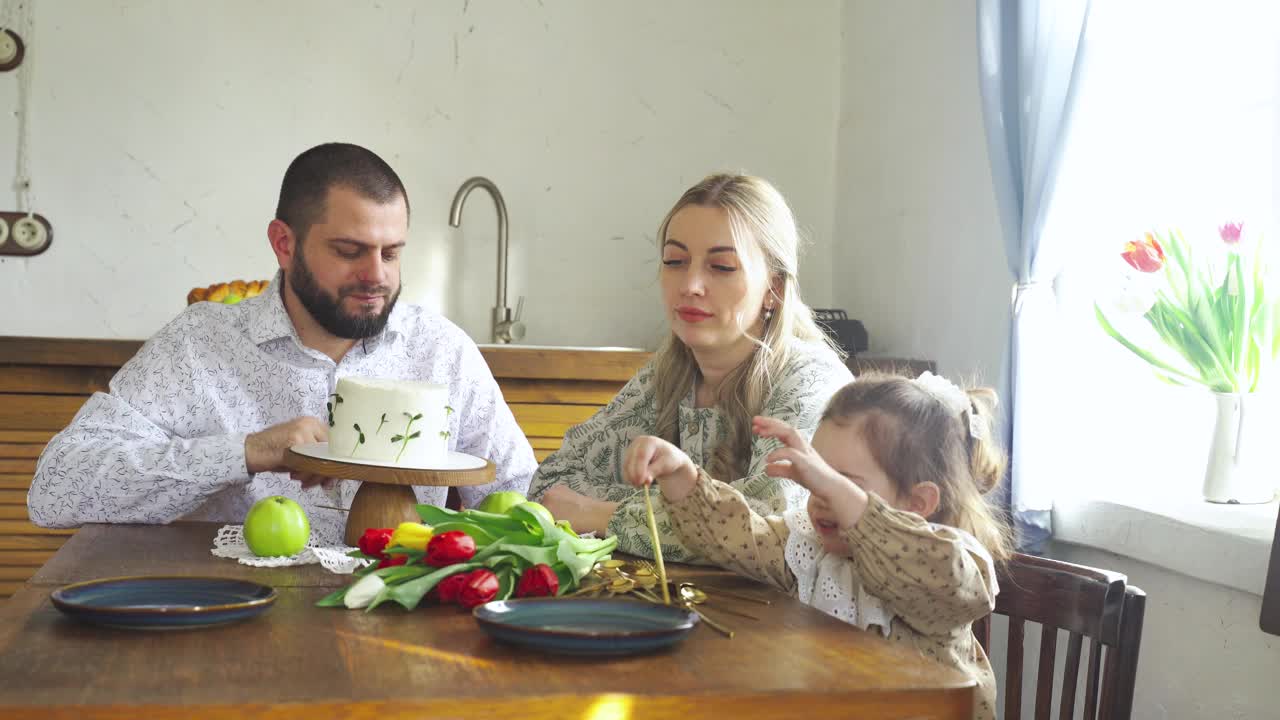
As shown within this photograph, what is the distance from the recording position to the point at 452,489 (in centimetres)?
201

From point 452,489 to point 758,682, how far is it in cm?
117

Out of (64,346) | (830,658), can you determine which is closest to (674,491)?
(830,658)

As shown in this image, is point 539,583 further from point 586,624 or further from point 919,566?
point 919,566

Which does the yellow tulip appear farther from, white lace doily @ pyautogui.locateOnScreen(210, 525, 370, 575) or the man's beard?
the man's beard

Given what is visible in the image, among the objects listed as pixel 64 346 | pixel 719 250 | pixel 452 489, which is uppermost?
pixel 719 250

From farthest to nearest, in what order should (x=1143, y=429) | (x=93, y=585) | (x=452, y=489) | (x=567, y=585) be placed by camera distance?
(x=1143, y=429) → (x=452, y=489) → (x=567, y=585) → (x=93, y=585)

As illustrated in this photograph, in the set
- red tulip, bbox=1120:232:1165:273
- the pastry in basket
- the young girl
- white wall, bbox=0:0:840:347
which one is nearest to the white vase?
red tulip, bbox=1120:232:1165:273

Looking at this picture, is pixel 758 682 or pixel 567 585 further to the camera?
pixel 567 585

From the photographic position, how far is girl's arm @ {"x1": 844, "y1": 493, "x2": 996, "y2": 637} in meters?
1.17

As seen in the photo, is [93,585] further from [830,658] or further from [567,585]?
[830,658]

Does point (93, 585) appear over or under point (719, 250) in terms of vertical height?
under

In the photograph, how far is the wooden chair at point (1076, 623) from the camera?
4.16ft

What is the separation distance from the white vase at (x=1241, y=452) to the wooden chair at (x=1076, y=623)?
2.52 feet

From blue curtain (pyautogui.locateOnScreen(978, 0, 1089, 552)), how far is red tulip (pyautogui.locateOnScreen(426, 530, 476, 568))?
1423 mm
